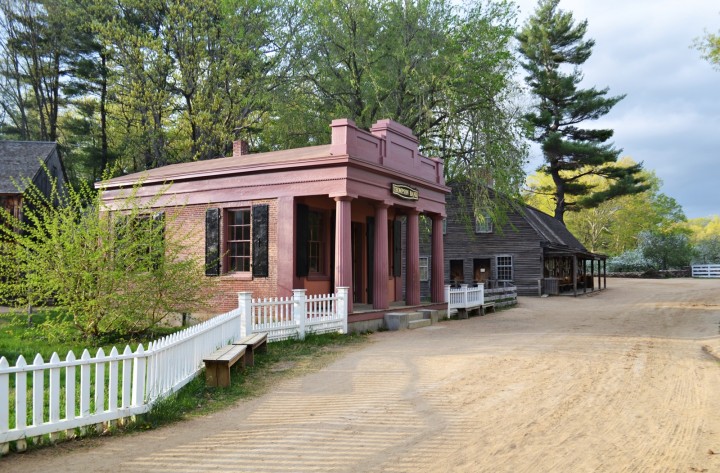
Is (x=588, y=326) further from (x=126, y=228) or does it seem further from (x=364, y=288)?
(x=126, y=228)

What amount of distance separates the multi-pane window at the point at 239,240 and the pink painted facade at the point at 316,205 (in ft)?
0.19

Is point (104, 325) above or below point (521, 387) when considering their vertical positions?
above

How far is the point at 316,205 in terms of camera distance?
16.5 metres

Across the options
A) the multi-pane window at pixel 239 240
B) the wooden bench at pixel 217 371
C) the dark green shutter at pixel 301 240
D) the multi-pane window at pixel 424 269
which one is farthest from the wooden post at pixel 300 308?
the multi-pane window at pixel 424 269

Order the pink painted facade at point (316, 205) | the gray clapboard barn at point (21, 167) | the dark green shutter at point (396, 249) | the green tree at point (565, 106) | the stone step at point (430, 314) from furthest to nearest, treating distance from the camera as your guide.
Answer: the green tree at point (565, 106), the gray clapboard barn at point (21, 167), the dark green shutter at point (396, 249), the stone step at point (430, 314), the pink painted facade at point (316, 205)

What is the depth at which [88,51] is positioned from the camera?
35.1 m

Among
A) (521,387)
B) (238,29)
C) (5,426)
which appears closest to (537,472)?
(521,387)

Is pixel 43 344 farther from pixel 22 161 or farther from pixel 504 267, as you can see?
pixel 504 267

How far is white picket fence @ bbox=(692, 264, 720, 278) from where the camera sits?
51.4 meters

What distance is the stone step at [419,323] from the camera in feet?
54.0

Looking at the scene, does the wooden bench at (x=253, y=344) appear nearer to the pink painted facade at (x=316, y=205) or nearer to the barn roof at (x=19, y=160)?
the pink painted facade at (x=316, y=205)

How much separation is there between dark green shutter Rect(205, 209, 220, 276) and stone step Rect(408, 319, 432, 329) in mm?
5461

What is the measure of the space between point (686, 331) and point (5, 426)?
15564 mm

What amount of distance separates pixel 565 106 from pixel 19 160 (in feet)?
126
